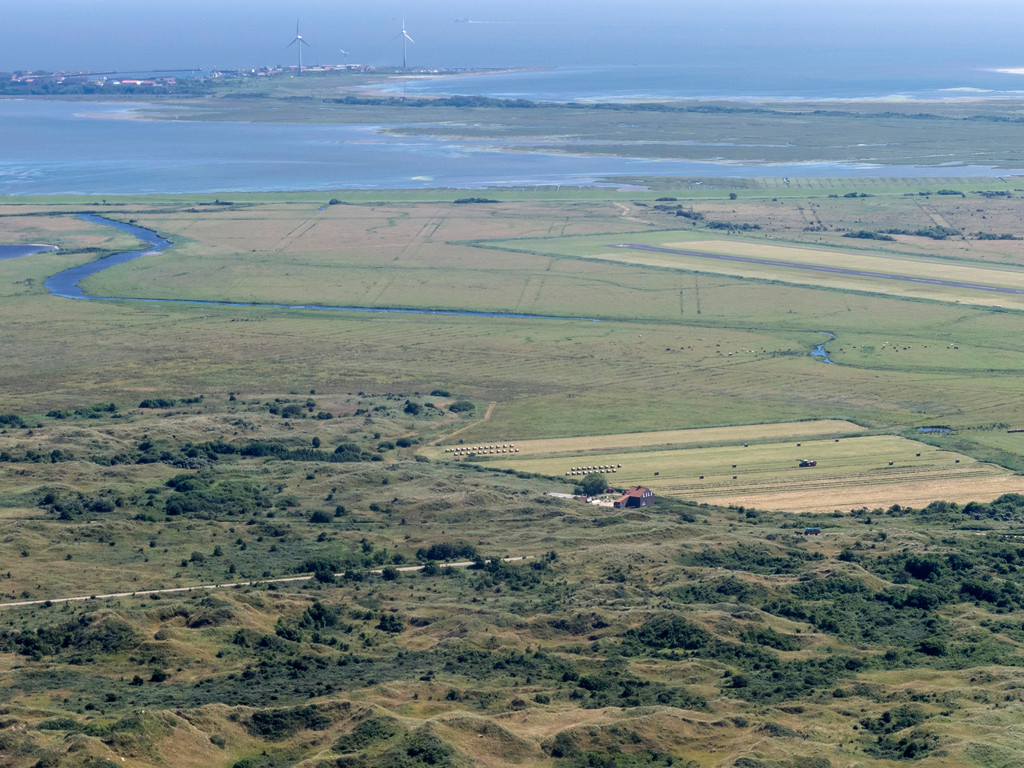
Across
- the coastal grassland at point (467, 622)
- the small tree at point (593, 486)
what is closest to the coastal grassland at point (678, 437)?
the coastal grassland at point (467, 622)

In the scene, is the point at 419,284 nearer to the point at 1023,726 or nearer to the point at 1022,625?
the point at 1022,625

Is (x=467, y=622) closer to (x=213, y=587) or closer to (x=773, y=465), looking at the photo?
(x=213, y=587)

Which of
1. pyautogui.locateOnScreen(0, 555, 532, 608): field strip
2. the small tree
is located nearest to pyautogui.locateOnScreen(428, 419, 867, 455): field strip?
the small tree

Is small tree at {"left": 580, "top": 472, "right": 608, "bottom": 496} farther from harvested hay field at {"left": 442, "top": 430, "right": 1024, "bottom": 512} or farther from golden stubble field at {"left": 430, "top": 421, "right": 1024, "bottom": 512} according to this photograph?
harvested hay field at {"left": 442, "top": 430, "right": 1024, "bottom": 512}

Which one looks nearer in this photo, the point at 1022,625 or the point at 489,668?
the point at 489,668

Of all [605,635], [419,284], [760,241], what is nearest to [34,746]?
[605,635]

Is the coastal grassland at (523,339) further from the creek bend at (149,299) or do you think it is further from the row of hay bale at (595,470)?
the row of hay bale at (595,470)

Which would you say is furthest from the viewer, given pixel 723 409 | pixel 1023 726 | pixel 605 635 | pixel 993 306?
pixel 993 306
